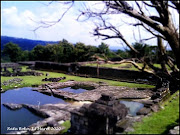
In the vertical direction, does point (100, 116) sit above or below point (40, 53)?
below

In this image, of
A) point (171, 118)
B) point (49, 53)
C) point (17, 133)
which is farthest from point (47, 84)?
point (49, 53)

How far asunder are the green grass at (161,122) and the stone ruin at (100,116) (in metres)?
0.78

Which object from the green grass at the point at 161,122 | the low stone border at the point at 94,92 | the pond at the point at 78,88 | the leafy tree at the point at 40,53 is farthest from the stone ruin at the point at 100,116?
the leafy tree at the point at 40,53

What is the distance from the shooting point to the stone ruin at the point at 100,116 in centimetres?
632

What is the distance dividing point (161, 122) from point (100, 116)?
1.91m

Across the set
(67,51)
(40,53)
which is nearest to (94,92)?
(67,51)

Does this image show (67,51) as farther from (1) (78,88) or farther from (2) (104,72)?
(1) (78,88)

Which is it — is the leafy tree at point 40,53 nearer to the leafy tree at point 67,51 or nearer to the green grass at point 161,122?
the leafy tree at point 67,51

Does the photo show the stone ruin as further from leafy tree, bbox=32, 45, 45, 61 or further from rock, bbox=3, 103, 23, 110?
leafy tree, bbox=32, 45, 45, 61

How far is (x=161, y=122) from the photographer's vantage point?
19.8ft

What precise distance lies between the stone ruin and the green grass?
0.78 metres

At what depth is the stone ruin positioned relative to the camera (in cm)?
632

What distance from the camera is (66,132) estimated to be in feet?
24.5

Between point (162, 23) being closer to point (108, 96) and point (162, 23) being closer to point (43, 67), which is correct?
point (108, 96)
